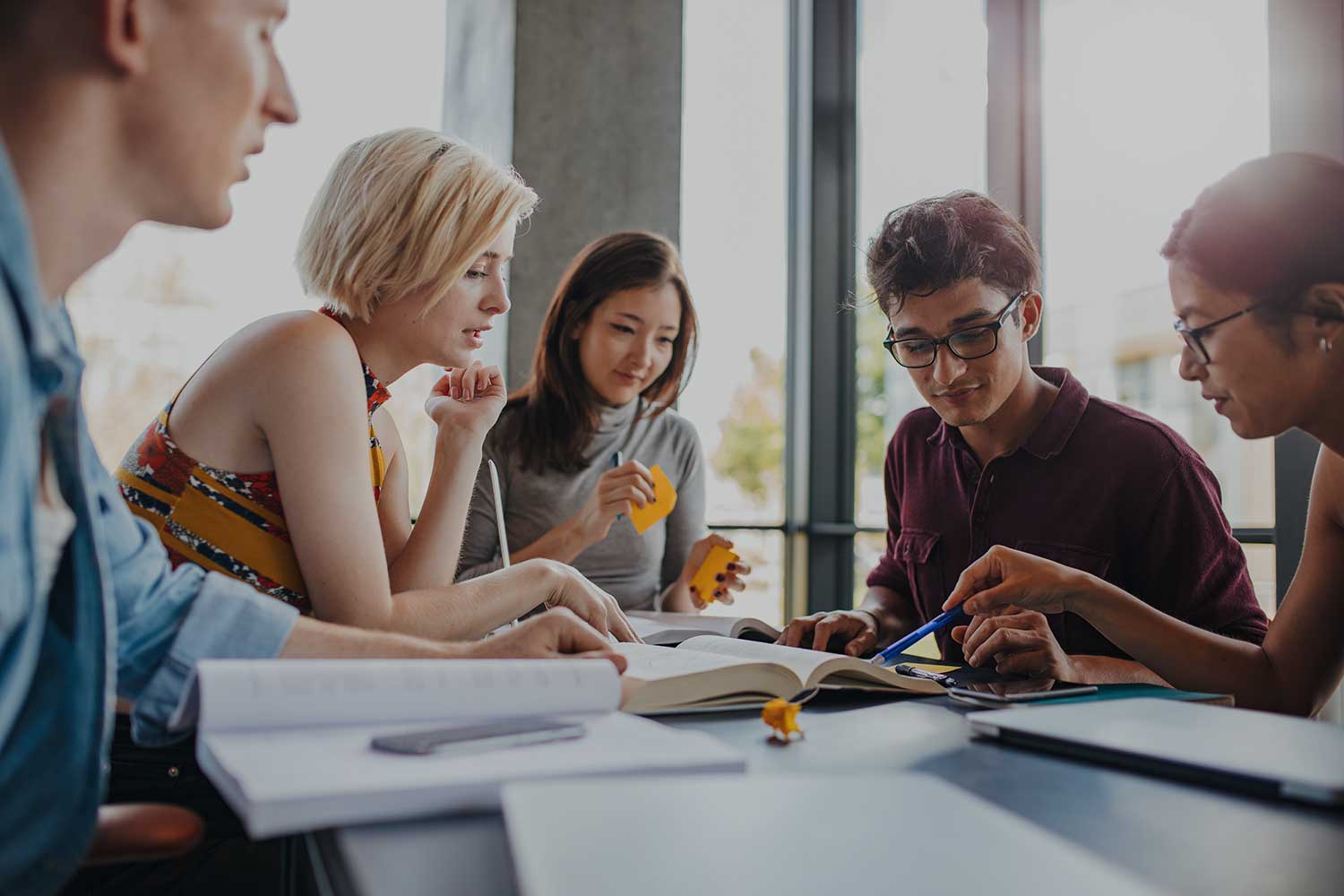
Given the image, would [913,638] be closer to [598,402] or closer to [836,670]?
[836,670]

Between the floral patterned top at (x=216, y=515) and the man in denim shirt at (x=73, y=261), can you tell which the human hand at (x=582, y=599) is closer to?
the floral patterned top at (x=216, y=515)

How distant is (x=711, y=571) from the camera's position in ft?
7.55

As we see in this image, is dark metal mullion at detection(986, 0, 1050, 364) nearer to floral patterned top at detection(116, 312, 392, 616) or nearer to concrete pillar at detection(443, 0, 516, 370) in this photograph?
concrete pillar at detection(443, 0, 516, 370)

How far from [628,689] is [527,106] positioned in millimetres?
3411

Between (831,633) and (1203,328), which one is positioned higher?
(1203,328)

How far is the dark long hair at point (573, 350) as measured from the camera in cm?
264

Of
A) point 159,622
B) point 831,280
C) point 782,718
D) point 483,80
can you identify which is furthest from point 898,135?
point 159,622

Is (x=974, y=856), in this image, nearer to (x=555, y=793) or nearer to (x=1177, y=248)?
(x=555, y=793)

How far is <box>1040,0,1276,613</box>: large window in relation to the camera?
241 cm

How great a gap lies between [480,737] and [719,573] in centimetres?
156

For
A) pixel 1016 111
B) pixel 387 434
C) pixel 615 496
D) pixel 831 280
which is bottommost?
pixel 615 496

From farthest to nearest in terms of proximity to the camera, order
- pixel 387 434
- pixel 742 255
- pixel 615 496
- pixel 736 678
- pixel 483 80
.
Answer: pixel 742 255 → pixel 483 80 → pixel 615 496 → pixel 387 434 → pixel 736 678

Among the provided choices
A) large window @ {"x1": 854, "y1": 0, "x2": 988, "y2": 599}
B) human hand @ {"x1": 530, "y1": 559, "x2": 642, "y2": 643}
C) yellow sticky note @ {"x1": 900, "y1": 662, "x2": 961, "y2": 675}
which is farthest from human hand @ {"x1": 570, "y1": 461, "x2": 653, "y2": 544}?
large window @ {"x1": 854, "y1": 0, "x2": 988, "y2": 599}

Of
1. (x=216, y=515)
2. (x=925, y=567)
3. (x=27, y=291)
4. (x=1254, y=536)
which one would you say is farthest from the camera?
(x=1254, y=536)
